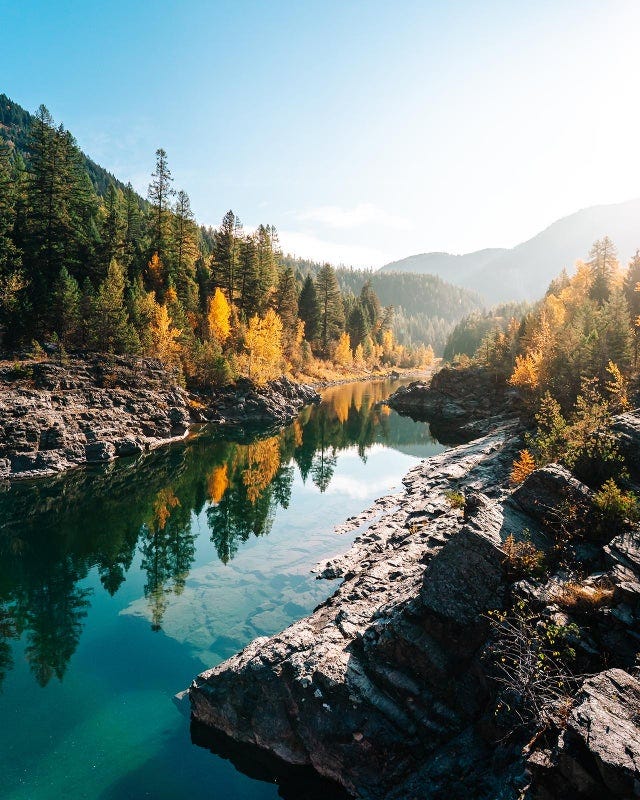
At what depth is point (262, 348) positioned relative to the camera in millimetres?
79125

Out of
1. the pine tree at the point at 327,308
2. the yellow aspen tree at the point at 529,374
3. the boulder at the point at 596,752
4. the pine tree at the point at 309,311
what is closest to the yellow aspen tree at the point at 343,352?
the pine tree at the point at 327,308

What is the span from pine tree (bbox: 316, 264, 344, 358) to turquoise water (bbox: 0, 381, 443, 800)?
75.0 meters

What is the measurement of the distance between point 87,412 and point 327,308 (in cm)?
8292

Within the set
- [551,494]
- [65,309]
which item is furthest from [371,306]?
[551,494]

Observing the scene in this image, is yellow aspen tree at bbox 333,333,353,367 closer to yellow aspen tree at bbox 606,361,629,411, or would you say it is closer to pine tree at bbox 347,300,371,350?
pine tree at bbox 347,300,371,350

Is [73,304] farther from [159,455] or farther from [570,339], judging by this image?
[570,339]

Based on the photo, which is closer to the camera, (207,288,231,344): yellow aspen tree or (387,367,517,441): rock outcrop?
(387,367,517,441): rock outcrop

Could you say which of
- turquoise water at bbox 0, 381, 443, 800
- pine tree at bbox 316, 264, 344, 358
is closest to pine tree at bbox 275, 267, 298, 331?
pine tree at bbox 316, 264, 344, 358

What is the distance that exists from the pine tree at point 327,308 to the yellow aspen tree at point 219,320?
148 ft

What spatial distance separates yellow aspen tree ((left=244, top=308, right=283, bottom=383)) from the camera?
247ft

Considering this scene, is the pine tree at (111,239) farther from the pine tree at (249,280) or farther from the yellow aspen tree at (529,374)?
the yellow aspen tree at (529,374)

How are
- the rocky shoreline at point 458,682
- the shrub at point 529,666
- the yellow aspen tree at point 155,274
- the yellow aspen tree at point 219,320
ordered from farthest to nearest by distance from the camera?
1. the yellow aspen tree at point 219,320
2. the yellow aspen tree at point 155,274
3. the shrub at point 529,666
4. the rocky shoreline at point 458,682

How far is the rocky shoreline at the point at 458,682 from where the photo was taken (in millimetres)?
8656

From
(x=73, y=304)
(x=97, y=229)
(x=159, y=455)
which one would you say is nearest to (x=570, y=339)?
(x=159, y=455)
